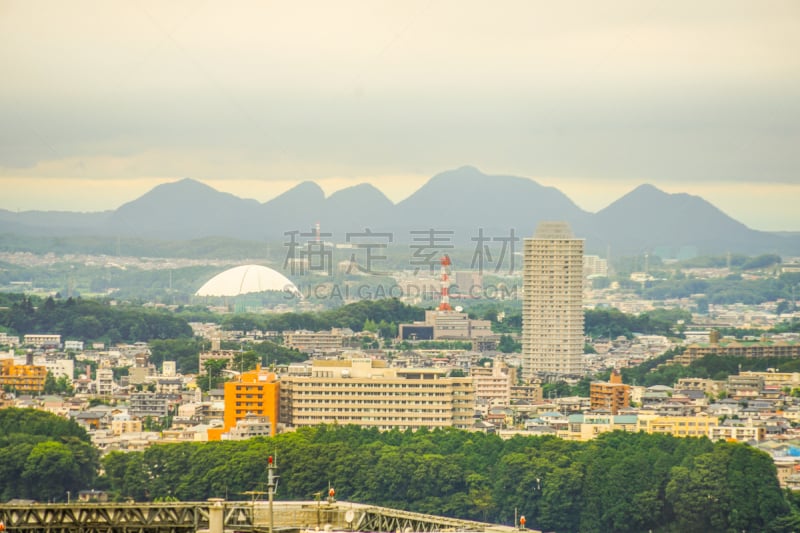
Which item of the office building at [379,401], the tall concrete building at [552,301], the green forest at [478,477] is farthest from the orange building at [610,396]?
the tall concrete building at [552,301]

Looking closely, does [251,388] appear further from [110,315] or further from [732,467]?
[110,315]

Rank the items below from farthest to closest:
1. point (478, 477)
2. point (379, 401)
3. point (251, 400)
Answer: point (379, 401) < point (251, 400) < point (478, 477)

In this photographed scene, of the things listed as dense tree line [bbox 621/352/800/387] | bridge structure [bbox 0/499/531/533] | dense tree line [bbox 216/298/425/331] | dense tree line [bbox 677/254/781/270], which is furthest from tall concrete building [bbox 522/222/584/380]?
dense tree line [bbox 677/254/781/270]

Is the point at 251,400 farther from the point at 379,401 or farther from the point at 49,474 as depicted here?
the point at 49,474

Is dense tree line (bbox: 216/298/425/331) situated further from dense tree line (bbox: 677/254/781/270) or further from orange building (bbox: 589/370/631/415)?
dense tree line (bbox: 677/254/781/270)

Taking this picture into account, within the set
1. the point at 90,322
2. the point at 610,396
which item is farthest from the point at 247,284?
the point at 610,396
